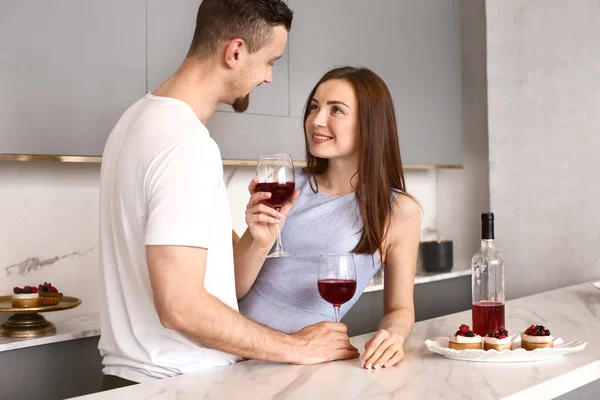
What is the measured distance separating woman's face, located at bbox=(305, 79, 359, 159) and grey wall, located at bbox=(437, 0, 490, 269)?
6.66 feet

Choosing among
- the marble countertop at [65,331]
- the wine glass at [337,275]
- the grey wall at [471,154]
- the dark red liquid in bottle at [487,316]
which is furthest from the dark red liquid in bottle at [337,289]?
the grey wall at [471,154]

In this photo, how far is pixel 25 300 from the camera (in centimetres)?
227

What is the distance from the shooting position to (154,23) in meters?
2.62

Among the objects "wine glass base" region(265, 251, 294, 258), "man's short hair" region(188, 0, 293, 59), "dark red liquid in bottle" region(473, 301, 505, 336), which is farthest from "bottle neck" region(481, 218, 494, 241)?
"man's short hair" region(188, 0, 293, 59)

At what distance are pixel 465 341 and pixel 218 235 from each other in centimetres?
57

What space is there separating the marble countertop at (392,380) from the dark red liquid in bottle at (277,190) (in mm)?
394

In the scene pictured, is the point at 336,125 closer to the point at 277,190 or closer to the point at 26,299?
the point at 277,190

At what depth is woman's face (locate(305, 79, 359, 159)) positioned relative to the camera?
1975mm

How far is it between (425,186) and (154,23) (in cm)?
208

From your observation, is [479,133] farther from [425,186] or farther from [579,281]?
[579,281]

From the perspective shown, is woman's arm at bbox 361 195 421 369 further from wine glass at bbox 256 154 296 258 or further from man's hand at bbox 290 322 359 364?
wine glass at bbox 256 154 296 258

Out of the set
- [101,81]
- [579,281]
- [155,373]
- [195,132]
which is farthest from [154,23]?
[579,281]

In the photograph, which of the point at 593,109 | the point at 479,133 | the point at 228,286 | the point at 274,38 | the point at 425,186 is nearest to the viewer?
the point at 228,286

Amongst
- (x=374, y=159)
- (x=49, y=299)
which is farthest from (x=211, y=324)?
(x=49, y=299)
